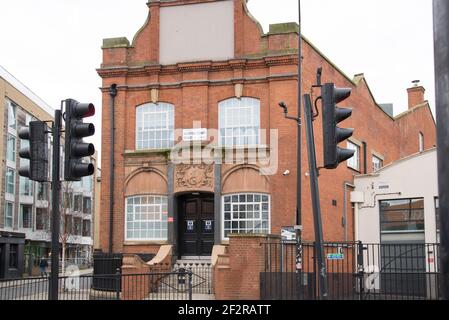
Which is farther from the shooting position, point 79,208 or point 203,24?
point 79,208

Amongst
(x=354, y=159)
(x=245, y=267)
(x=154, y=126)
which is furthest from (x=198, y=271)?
(x=354, y=159)

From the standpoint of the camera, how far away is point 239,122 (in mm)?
24703

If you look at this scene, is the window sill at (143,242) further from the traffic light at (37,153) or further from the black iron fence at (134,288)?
the traffic light at (37,153)

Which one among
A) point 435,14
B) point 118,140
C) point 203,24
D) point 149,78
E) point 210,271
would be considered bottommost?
point 210,271

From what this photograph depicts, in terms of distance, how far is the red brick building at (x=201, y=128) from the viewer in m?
24.0

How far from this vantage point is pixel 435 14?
543cm

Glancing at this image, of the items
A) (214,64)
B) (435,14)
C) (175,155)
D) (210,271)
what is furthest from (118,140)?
(435,14)

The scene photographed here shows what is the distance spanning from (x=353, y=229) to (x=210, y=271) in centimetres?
893

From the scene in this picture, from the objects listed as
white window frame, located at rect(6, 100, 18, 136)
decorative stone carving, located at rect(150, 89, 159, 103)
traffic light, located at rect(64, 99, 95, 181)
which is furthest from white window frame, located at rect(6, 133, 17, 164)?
traffic light, located at rect(64, 99, 95, 181)

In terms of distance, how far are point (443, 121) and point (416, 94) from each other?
39373 mm

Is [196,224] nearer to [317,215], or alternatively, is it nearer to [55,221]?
[55,221]
